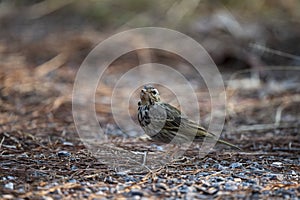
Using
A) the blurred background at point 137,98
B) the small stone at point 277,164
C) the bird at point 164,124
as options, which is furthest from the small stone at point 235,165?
the bird at point 164,124

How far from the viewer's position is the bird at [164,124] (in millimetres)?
4621

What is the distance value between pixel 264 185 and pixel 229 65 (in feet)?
16.8

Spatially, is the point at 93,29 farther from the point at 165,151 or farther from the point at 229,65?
the point at 165,151

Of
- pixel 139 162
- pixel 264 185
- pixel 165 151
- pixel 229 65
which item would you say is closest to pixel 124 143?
pixel 165 151

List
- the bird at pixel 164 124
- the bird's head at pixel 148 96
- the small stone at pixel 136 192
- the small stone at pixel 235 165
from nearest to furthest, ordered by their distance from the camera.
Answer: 1. the small stone at pixel 136 192
2. the small stone at pixel 235 165
3. the bird at pixel 164 124
4. the bird's head at pixel 148 96

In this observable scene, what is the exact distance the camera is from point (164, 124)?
4.65 meters

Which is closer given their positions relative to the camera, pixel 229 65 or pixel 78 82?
pixel 78 82

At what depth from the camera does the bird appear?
182 inches

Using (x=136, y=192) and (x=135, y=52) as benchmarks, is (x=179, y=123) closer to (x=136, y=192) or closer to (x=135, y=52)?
(x=136, y=192)

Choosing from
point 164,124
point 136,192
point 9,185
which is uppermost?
point 164,124

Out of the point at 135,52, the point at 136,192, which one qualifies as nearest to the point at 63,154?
the point at 136,192

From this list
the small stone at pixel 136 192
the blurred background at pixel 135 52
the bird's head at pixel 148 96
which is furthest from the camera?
the blurred background at pixel 135 52

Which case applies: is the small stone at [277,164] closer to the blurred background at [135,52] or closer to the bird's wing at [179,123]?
the bird's wing at [179,123]

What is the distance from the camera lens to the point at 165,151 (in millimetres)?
4676
